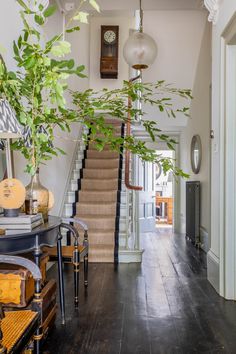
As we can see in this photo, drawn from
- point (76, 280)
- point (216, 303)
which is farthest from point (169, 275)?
point (76, 280)

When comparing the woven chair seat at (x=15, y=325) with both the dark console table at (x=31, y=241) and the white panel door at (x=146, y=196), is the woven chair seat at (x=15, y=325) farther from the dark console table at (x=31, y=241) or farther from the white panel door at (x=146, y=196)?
the white panel door at (x=146, y=196)

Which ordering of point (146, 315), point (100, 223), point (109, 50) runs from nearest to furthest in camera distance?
point (146, 315), point (100, 223), point (109, 50)

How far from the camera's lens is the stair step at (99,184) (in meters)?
5.67

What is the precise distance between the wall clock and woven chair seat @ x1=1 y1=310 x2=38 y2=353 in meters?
6.72

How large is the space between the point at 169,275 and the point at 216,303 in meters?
0.95

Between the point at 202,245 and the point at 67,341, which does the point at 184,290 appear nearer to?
the point at 67,341

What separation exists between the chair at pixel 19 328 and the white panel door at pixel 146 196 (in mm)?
5729

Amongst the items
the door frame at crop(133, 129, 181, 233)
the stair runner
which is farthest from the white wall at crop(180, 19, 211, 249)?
the stair runner

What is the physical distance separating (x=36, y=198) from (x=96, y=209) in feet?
9.36

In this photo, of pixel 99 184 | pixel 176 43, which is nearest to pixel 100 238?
pixel 99 184

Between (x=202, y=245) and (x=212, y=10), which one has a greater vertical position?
(x=212, y=10)

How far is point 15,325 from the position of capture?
1.42 metres

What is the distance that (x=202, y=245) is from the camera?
208 inches

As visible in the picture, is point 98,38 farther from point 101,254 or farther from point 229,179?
point 229,179
